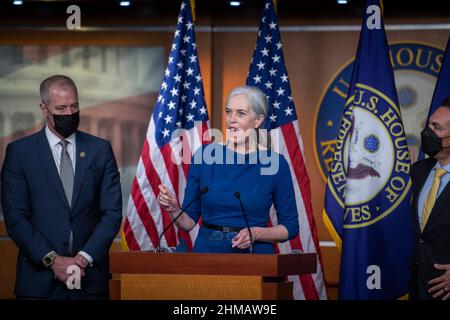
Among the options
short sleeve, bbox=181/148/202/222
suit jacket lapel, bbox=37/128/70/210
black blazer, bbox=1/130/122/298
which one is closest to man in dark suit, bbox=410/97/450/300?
short sleeve, bbox=181/148/202/222

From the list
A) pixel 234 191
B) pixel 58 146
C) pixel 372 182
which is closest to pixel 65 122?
pixel 58 146

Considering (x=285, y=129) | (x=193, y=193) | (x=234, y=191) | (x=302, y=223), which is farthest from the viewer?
(x=285, y=129)

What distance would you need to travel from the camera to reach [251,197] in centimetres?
447

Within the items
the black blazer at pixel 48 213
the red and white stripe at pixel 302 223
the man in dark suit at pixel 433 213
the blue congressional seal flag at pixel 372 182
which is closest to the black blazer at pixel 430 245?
the man in dark suit at pixel 433 213

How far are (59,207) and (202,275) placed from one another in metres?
1.17

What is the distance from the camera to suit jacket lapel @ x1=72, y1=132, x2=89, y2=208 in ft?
15.8

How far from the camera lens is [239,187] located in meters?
4.50

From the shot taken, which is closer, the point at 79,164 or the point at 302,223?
the point at 79,164

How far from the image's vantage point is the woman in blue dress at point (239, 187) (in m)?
4.46

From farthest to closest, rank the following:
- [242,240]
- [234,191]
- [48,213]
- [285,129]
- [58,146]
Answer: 1. [285,129]
2. [58,146]
3. [48,213]
4. [234,191]
5. [242,240]

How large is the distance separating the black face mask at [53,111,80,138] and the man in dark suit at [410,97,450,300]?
2.02m

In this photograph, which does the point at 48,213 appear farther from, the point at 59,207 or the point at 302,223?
the point at 302,223
